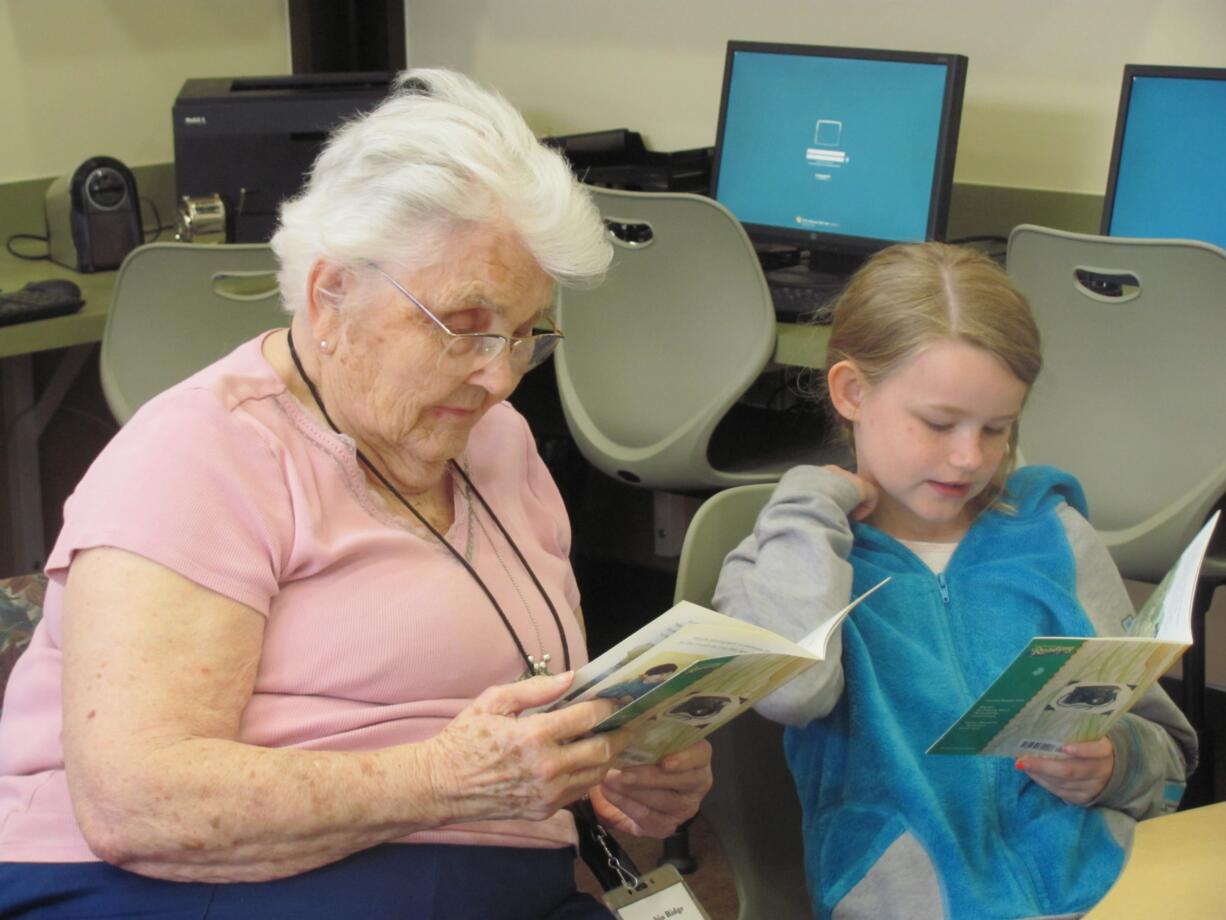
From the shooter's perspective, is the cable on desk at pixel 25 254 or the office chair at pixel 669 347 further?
the cable on desk at pixel 25 254

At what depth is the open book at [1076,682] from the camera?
114 centimetres

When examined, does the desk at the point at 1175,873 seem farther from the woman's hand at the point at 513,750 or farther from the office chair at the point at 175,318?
the office chair at the point at 175,318

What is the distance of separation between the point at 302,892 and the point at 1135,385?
1.60 metres

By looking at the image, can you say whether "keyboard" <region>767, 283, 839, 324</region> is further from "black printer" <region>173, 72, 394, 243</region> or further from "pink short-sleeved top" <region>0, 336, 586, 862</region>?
"pink short-sleeved top" <region>0, 336, 586, 862</region>

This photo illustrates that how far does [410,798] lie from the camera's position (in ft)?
3.89

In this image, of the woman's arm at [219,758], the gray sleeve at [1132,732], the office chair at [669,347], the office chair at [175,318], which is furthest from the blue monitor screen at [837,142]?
the woman's arm at [219,758]

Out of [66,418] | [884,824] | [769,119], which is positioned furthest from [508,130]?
[66,418]

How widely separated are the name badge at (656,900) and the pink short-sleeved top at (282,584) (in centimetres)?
9

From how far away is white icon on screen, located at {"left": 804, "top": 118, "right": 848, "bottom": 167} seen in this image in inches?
119

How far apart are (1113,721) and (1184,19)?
1972 millimetres

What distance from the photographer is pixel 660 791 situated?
1.42m

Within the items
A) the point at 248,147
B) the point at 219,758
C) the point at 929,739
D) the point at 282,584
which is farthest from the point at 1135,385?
the point at 248,147

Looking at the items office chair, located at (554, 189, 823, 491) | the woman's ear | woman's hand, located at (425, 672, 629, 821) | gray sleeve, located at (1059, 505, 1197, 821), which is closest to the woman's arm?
woman's hand, located at (425, 672, 629, 821)

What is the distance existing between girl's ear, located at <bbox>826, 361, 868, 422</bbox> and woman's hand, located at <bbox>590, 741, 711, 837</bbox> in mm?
416
